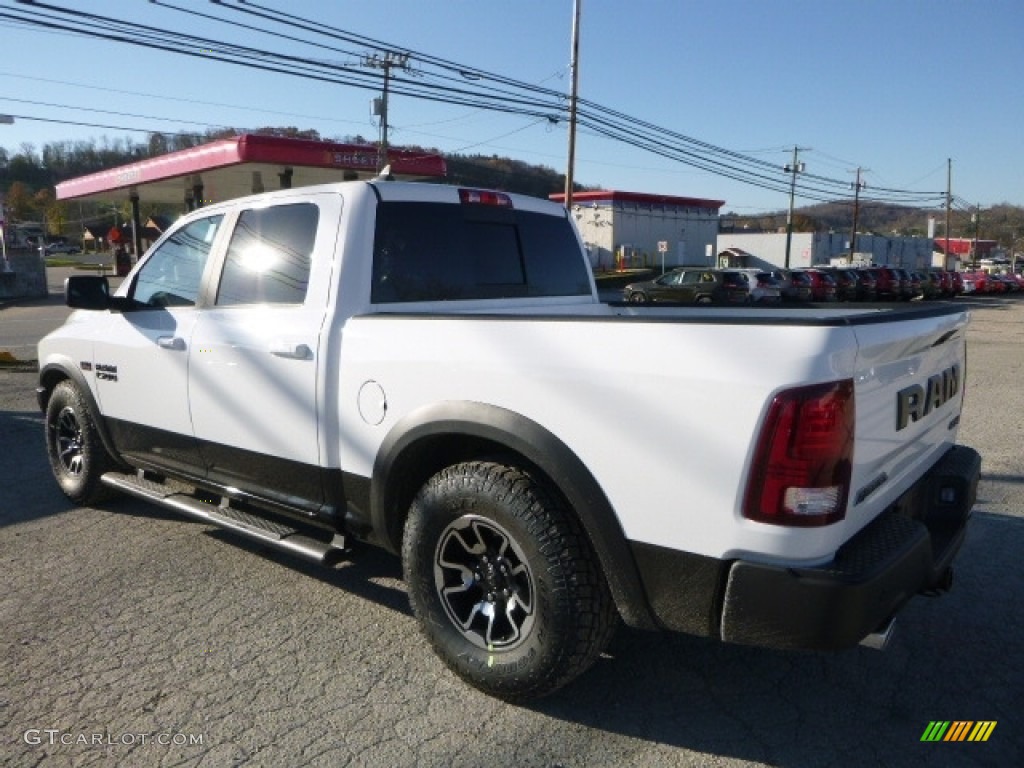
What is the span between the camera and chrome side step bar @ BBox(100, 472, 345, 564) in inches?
132

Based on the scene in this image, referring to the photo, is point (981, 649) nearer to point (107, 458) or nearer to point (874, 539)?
point (874, 539)

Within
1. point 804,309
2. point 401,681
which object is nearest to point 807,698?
point 401,681

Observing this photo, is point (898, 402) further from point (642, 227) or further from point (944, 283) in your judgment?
point (642, 227)

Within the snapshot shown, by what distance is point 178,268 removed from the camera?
14.1 feet

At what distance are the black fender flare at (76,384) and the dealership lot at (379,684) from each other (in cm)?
69

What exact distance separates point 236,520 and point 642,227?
63246mm

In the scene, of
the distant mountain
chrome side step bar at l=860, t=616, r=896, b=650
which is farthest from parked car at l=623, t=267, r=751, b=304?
the distant mountain

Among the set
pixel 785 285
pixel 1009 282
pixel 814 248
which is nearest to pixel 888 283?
pixel 785 285

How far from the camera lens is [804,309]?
13.3 feet

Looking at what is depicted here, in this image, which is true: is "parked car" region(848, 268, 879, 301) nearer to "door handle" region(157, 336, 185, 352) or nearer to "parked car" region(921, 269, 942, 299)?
"parked car" region(921, 269, 942, 299)

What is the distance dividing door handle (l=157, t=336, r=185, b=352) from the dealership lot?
1.16m

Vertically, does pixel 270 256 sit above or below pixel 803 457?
above

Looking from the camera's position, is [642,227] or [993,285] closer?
[993,285]

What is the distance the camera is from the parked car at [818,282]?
102 feet
